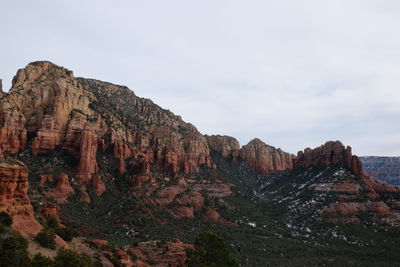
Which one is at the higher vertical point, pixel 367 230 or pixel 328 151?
pixel 328 151

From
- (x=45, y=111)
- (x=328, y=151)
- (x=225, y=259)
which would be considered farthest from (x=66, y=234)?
(x=328, y=151)

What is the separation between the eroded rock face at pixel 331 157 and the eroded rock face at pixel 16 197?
12865cm

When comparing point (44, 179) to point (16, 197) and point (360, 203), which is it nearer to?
point (16, 197)

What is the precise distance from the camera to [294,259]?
73.1 m

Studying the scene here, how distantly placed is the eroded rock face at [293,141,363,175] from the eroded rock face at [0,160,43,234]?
422 ft

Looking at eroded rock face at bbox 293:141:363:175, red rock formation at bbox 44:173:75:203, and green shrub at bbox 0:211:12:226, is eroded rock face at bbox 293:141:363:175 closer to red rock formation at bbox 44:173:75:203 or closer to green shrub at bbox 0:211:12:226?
red rock formation at bbox 44:173:75:203

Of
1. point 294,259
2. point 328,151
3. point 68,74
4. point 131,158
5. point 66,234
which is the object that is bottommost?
point 294,259

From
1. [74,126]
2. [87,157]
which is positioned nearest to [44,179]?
[87,157]

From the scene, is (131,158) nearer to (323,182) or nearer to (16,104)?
(16,104)

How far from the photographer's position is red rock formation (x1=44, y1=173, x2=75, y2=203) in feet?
269

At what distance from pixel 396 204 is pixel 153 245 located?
292ft

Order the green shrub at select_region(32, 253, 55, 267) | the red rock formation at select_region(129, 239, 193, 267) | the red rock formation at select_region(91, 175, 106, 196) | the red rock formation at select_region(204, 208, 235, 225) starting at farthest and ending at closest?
the red rock formation at select_region(204, 208, 235, 225) < the red rock formation at select_region(91, 175, 106, 196) < the red rock formation at select_region(129, 239, 193, 267) < the green shrub at select_region(32, 253, 55, 267)

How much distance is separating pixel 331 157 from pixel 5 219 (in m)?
141

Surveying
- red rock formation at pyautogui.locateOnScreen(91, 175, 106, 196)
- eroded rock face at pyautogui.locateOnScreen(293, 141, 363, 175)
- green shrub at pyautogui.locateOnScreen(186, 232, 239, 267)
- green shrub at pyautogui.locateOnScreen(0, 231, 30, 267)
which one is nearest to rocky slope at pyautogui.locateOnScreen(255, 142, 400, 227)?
eroded rock face at pyautogui.locateOnScreen(293, 141, 363, 175)
